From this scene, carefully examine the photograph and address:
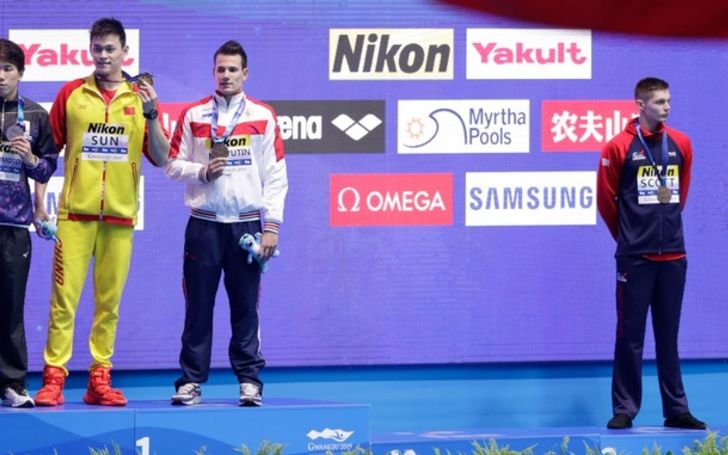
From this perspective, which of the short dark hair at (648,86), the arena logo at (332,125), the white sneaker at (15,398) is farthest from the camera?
the arena logo at (332,125)

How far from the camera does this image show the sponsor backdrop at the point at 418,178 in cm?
621

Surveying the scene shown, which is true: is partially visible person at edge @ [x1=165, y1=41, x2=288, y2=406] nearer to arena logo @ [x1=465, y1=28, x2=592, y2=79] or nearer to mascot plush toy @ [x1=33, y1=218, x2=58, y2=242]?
mascot plush toy @ [x1=33, y1=218, x2=58, y2=242]

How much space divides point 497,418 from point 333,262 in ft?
3.76

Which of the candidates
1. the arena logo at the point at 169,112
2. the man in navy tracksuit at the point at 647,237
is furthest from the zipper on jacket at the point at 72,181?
the man in navy tracksuit at the point at 647,237

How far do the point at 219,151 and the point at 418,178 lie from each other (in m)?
1.42

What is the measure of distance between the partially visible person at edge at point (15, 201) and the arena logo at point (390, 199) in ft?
5.21

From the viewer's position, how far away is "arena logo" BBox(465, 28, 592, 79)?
6.34m

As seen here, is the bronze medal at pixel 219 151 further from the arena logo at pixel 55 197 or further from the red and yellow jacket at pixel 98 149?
the arena logo at pixel 55 197

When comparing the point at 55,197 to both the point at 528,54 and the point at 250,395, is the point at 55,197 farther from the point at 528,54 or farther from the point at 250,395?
the point at 528,54

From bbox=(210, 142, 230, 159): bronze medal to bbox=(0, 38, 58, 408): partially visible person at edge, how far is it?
2.14 ft

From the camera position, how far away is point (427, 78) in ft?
20.7

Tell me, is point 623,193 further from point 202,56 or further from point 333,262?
point 202,56

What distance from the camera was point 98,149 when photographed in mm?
5238

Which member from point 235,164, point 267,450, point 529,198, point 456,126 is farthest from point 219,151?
point 529,198
